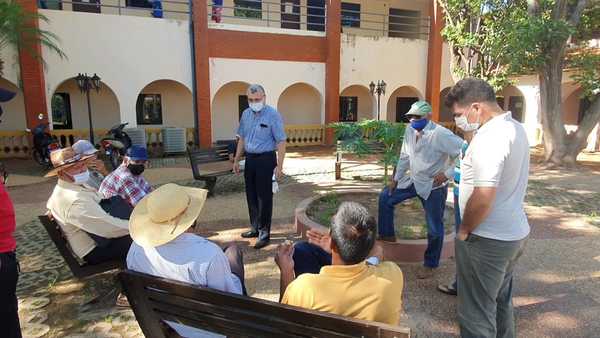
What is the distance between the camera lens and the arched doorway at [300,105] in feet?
53.0

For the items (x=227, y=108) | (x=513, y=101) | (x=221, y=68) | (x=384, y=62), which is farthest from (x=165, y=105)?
(x=513, y=101)

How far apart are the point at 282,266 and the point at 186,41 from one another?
39.0ft

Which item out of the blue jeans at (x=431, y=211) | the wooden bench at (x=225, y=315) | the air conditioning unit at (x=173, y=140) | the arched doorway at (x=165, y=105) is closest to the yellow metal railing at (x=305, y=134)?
the arched doorway at (x=165, y=105)

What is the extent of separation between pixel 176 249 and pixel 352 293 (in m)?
0.99

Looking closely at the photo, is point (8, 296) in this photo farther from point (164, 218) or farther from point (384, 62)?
point (384, 62)

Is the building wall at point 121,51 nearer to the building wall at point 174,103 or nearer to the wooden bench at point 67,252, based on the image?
the building wall at point 174,103

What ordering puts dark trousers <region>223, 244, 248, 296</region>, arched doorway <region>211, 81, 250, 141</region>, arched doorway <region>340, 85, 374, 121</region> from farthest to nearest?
arched doorway <region>340, 85, 374, 121</region> < arched doorway <region>211, 81, 250, 141</region> < dark trousers <region>223, 244, 248, 296</region>

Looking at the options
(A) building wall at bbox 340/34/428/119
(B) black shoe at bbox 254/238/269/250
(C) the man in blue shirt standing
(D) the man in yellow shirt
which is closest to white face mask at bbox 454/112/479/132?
(D) the man in yellow shirt

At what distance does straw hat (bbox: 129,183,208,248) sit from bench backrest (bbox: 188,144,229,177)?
511 cm

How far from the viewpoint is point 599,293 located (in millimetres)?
3734

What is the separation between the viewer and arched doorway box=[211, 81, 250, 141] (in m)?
15.1

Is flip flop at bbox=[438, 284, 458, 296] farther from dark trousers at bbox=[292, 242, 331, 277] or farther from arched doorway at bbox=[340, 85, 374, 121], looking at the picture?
arched doorway at bbox=[340, 85, 374, 121]

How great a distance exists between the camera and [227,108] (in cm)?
1527

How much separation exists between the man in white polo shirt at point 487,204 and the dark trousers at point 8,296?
2.46 meters
